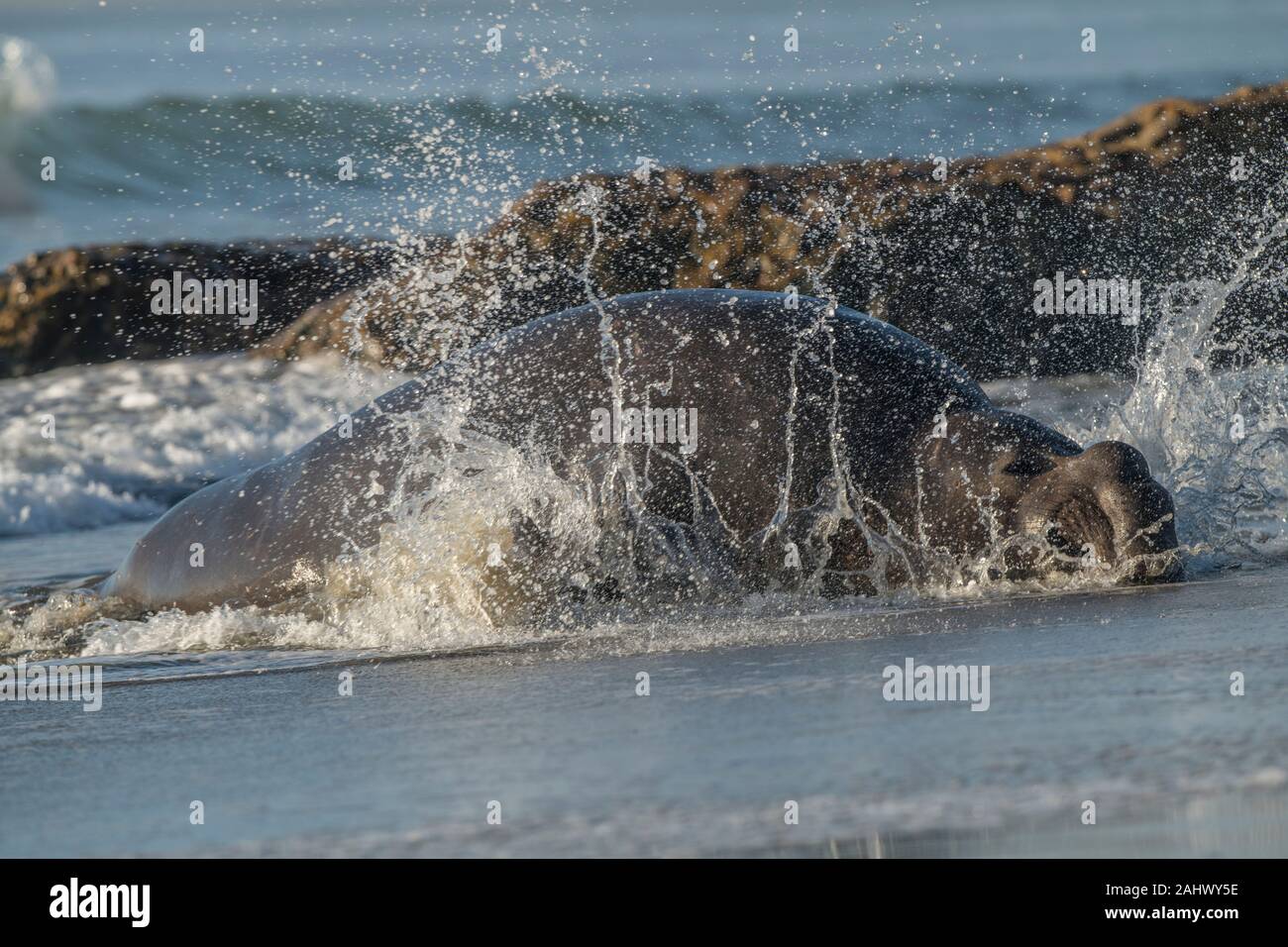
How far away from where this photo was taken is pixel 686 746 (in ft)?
11.9

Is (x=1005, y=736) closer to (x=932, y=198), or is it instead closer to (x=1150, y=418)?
(x=1150, y=418)

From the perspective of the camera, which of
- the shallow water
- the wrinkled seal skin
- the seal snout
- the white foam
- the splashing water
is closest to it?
the shallow water

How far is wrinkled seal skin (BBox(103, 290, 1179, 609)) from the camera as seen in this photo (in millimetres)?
5523

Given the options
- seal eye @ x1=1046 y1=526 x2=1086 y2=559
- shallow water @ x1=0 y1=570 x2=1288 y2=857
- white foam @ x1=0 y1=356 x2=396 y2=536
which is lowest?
shallow water @ x1=0 y1=570 x2=1288 y2=857

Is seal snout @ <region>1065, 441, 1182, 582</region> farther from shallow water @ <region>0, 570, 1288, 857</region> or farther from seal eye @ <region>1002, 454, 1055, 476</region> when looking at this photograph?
shallow water @ <region>0, 570, 1288, 857</region>

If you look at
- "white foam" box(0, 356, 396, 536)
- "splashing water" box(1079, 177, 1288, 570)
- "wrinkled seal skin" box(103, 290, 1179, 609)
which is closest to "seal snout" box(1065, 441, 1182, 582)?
"wrinkled seal skin" box(103, 290, 1179, 609)

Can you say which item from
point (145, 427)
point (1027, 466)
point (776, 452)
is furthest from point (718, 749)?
point (145, 427)

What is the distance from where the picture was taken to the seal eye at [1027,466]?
18.3 ft

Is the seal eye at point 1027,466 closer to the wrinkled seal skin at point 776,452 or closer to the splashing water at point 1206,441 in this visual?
the wrinkled seal skin at point 776,452

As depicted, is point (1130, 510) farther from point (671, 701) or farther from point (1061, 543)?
point (671, 701)

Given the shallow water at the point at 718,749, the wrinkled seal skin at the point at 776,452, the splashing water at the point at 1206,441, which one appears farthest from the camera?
the splashing water at the point at 1206,441

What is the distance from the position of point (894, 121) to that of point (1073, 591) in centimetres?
1737

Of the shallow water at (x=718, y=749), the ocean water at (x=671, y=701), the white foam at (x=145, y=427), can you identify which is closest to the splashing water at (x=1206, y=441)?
the ocean water at (x=671, y=701)
